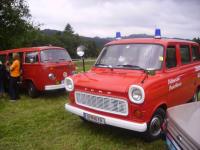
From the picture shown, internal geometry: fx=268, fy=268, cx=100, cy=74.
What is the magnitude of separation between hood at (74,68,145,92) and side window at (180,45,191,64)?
5.49 ft

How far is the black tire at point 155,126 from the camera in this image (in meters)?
Result: 5.07

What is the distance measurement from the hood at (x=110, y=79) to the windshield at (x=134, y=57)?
0.18 metres

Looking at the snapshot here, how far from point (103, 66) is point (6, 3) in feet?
47.6

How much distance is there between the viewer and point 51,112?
764 cm

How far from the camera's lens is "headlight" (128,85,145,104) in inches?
185

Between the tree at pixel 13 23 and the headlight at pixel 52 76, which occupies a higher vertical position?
the tree at pixel 13 23

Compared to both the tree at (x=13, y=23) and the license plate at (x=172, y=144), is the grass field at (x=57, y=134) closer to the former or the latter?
the license plate at (x=172, y=144)

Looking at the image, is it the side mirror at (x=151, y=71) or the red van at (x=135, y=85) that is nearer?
the red van at (x=135, y=85)

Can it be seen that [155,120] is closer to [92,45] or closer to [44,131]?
[44,131]

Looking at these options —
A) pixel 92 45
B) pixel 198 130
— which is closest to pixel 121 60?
pixel 198 130

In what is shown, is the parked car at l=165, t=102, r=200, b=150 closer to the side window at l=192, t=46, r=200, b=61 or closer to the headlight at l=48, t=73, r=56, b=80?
the side window at l=192, t=46, r=200, b=61

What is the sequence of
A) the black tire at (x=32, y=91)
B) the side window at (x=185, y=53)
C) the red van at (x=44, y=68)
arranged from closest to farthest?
the side window at (x=185, y=53), the red van at (x=44, y=68), the black tire at (x=32, y=91)

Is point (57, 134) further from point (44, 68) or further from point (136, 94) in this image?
point (44, 68)

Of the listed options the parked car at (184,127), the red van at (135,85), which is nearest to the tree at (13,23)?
the red van at (135,85)
